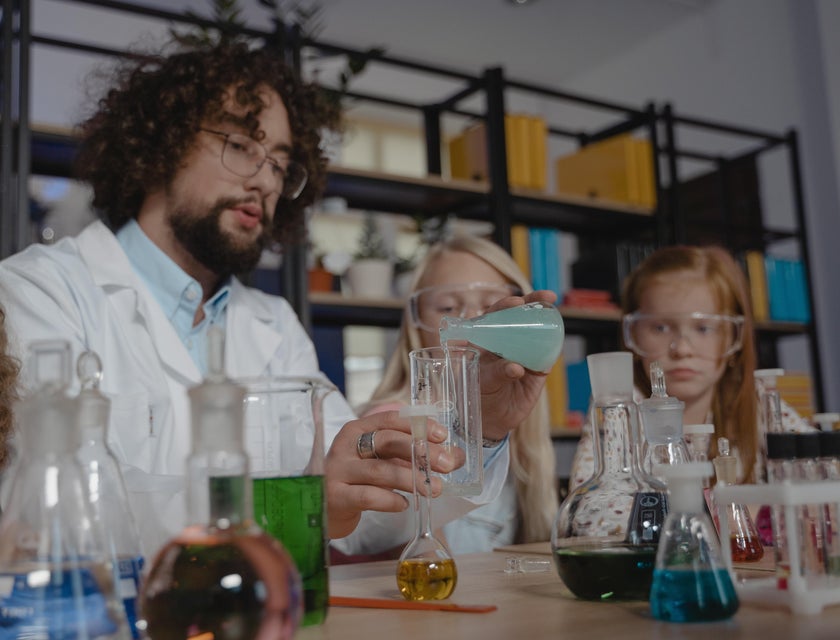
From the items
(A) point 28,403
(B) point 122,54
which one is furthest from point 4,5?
(A) point 28,403

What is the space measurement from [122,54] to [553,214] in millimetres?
1925

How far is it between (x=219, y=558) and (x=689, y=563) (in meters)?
0.34

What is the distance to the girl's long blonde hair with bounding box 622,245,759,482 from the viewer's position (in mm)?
1907

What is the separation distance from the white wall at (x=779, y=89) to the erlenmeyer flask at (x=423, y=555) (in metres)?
3.98

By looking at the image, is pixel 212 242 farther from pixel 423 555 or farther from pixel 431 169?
pixel 431 169

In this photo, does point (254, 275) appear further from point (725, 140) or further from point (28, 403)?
point (725, 140)

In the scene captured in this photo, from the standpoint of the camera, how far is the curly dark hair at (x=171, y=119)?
79.7 inches

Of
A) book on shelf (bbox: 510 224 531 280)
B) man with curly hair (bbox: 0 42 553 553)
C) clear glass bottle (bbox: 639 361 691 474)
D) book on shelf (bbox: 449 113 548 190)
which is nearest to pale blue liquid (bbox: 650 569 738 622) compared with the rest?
clear glass bottle (bbox: 639 361 691 474)

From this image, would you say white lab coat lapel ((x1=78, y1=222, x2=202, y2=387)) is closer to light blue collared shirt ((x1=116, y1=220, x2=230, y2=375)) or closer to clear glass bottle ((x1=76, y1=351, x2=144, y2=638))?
light blue collared shirt ((x1=116, y1=220, x2=230, y2=375))

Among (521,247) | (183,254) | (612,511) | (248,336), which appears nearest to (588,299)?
(521,247)

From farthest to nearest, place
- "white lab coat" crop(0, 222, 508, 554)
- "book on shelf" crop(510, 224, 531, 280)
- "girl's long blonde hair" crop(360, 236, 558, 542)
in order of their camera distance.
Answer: "book on shelf" crop(510, 224, 531, 280)
"girl's long blonde hair" crop(360, 236, 558, 542)
"white lab coat" crop(0, 222, 508, 554)

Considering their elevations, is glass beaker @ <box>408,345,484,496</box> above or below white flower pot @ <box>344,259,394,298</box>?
below

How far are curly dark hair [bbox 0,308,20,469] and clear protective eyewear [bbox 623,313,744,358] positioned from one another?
4.32 feet

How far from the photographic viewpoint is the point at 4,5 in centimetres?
249
